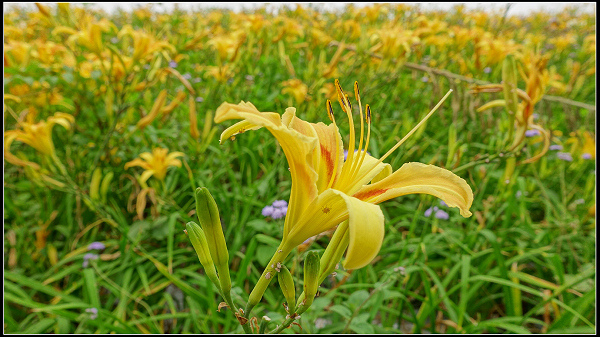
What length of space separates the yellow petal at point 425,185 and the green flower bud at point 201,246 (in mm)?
306

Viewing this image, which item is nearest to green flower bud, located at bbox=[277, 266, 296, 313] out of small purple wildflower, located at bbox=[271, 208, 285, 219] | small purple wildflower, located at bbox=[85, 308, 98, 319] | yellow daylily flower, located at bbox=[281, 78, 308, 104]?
small purple wildflower, located at bbox=[271, 208, 285, 219]

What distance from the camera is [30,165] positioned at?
4.97ft

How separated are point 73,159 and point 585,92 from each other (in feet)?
15.1

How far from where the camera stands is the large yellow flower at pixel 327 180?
52 cm

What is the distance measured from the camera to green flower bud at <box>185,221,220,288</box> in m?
0.65

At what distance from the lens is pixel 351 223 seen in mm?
455

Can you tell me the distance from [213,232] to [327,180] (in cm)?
23

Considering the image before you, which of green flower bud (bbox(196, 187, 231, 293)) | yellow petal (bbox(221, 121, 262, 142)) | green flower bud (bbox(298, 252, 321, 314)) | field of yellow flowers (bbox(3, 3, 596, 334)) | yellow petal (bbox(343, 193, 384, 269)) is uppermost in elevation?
yellow petal (bbox(221, 121, 262, 142))

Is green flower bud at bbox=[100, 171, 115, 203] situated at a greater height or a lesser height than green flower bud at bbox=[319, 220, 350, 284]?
lesser

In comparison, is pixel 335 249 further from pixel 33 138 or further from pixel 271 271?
pixel 33 138

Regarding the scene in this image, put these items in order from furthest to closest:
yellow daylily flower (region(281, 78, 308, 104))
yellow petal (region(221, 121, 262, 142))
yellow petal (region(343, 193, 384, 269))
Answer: yellow daylily flower (region(281, 78, 308, 104))
yellow petal (region(221, 121, 262, 142))
yellow petal (region(343, 193, 384, 269))

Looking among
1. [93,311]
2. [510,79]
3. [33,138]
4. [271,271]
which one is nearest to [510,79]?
[510,79]

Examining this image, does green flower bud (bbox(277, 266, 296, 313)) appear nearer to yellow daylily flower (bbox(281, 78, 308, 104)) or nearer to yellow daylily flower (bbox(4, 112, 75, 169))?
yellow daylily flower (bbox(4, 112, 75, 169))

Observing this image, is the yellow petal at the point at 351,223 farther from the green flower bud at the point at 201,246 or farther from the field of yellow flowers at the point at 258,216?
the green flower bud at the point at 201,246
